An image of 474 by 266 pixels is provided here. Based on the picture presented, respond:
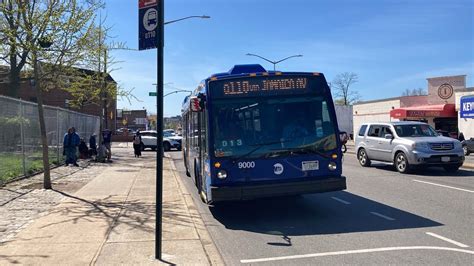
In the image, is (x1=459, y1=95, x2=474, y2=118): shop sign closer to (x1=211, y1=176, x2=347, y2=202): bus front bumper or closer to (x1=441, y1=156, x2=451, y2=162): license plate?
(x1=441, y1=156, x2=451, y2=162): license plate

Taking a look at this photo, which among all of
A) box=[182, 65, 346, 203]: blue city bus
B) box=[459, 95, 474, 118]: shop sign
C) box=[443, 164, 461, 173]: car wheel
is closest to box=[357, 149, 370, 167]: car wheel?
box=[443, 164, 461, 173]: car wheel

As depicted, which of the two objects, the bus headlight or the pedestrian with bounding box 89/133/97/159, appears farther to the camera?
the pedestrian with bounding box 89/133/97/159

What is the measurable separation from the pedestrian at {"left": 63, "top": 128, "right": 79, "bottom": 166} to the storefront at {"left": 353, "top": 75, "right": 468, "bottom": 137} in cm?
2737

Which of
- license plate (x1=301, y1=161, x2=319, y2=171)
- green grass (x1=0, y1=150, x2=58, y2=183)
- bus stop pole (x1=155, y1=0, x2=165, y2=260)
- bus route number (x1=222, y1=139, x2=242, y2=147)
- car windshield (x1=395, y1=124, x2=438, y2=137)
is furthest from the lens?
car windshield (x1=395, y1=124, x2=438, y2=137)

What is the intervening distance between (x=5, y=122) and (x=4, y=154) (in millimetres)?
901

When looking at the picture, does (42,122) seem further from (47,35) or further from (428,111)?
(428,111)

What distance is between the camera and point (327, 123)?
893 centimetres

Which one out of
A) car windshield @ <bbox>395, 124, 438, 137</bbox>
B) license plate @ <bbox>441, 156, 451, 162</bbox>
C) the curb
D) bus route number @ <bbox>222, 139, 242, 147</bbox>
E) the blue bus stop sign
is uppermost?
the blue bus stop sign

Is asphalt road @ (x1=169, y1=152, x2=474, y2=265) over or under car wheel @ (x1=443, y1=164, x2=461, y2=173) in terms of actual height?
under

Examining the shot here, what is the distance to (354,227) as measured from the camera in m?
7.91

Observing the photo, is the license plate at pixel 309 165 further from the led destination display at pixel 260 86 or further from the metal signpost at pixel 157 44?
the metal signpost at pixel 157 44

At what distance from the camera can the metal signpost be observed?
5.98m

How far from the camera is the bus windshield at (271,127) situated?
851 centimetres

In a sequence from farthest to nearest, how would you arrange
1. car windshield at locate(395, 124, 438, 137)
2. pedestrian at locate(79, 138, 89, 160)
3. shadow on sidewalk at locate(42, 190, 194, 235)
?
pedestrian at locate(79, 138, 89, 160) < car windshield at locate(395, 124, 438, 137) < shadow on sidewalk at locate(42, 190, 194, 235)
